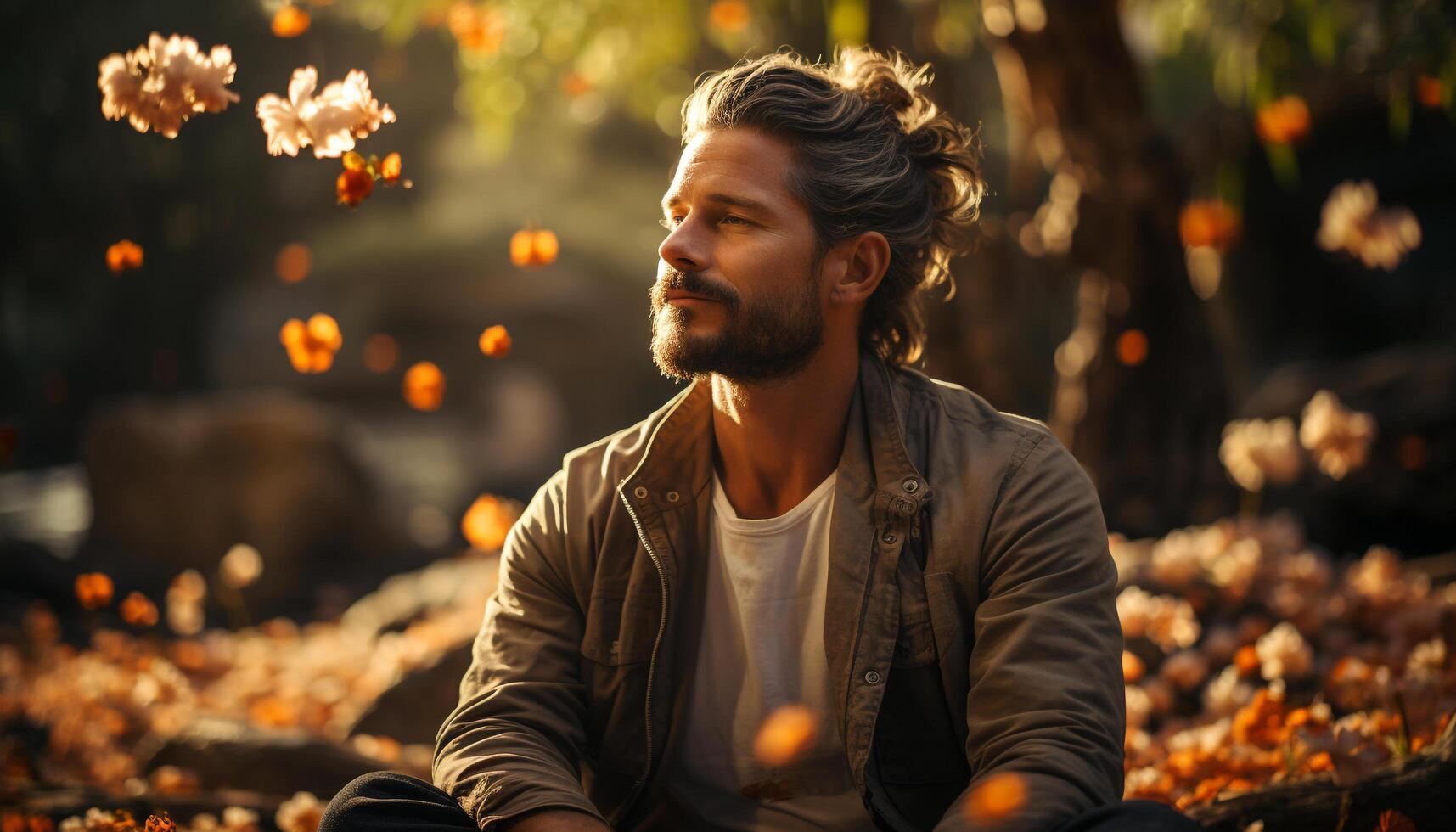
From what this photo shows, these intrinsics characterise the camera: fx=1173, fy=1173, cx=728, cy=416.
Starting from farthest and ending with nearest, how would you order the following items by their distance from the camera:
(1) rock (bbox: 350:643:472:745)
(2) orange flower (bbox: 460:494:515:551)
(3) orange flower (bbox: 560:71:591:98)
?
(3) orange flower (bbox: 560:71:591:98) → (2) orange flower (bbox: 460:494:515:551) → (1) rock (bbox: 350:643:472:745)

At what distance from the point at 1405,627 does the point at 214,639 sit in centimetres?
646

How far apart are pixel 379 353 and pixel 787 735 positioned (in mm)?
14988

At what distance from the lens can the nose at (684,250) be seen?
2527 mm

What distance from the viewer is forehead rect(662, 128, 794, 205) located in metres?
2.60

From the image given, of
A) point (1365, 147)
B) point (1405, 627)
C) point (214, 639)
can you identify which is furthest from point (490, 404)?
point (1405, 627)

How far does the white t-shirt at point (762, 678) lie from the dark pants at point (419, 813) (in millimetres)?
550

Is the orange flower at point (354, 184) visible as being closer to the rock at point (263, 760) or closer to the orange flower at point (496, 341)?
the orange flower at point (496, 341)

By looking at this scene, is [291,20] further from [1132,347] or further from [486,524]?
[1132,347]

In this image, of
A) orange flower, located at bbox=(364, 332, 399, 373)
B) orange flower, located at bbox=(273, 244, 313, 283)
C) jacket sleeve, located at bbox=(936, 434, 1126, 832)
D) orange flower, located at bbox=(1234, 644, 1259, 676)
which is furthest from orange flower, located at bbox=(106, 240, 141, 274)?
orange flower, located at bbox=(364, 332, 399, 373)

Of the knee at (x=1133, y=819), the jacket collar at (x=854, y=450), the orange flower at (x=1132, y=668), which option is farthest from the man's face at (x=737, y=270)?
the orange flower at (x=1132, y=668)

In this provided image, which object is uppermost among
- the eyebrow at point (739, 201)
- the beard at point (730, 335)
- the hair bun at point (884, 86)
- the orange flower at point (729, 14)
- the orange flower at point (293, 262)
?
the orange flower at point (293, 262)

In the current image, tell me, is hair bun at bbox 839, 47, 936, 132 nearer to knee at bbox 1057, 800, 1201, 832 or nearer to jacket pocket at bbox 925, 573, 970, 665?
jacket pocket at bbox 925, 573, 970, 665

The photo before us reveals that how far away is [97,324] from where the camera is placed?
1451cm

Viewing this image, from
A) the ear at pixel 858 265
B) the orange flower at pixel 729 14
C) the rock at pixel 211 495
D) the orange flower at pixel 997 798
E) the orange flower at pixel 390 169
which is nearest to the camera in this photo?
the orange flower at pixel 997 798
